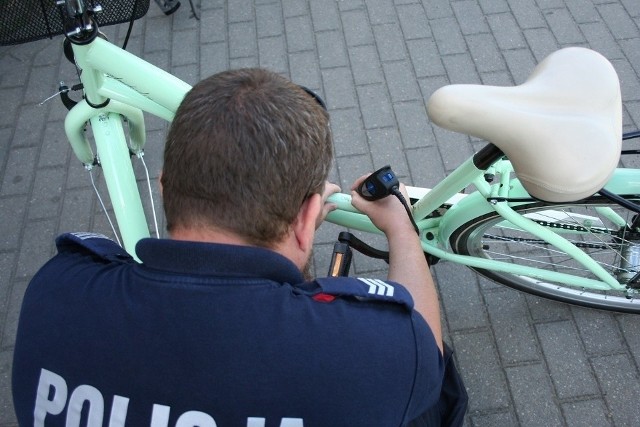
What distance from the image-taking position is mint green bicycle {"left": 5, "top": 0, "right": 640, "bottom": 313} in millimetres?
1457

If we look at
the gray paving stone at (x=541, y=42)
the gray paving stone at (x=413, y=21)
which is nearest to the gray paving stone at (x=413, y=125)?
the gray paving stone at (x=413, y=21)

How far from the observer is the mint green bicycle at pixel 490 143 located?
4.78 feet

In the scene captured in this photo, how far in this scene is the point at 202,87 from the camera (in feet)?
3.81

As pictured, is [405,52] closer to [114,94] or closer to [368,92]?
[368,92]

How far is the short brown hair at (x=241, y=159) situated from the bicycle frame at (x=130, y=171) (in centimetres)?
57

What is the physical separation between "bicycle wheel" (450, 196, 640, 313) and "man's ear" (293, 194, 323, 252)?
885 millimetres

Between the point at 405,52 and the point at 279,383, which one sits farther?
the point at 405,52

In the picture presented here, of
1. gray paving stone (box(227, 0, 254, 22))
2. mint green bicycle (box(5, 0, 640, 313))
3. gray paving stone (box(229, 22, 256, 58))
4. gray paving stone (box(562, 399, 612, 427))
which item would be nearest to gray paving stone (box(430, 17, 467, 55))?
gray paving stone (box(229, 22, 256, 58))

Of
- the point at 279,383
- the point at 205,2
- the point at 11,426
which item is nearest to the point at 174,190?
the point at 279,383

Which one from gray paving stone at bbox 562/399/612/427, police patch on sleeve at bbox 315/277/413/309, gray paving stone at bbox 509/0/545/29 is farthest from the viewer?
gray paving stone at bbox 509/0/545/29

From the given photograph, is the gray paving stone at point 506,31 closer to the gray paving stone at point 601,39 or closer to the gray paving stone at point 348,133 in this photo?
the gray paving stone at point 601,39

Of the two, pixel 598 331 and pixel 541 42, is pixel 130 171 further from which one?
pixel 541 42

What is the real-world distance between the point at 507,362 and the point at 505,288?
0.33 meters

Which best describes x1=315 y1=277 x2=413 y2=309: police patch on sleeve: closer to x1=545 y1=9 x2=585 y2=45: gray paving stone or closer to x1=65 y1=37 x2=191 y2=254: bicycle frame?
x1=65 y1=37 x2=191 y2=254: bicycle frame
